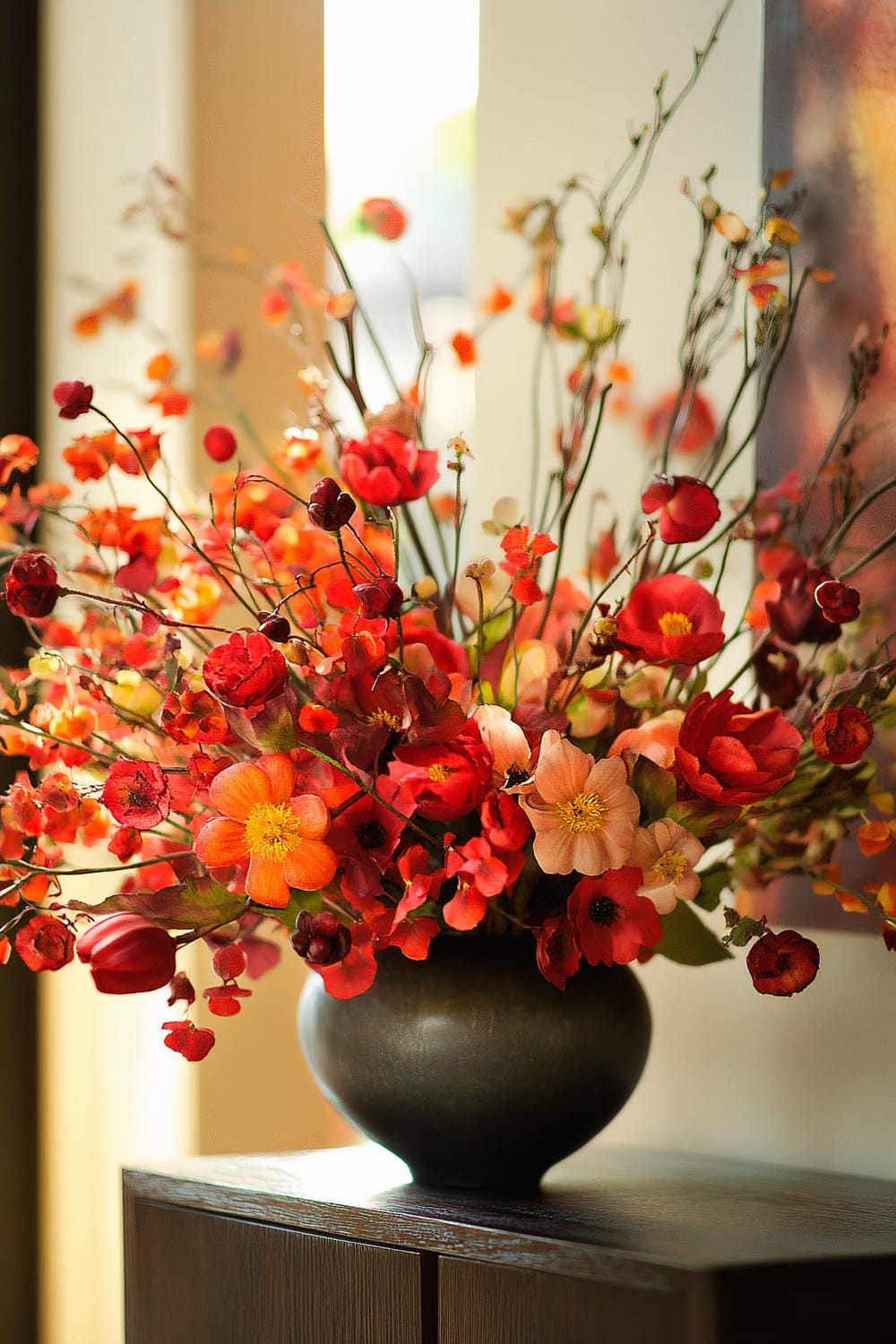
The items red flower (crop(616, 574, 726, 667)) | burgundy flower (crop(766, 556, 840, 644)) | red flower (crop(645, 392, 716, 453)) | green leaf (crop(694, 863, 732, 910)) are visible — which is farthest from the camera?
red flower (crop(645, 392, 716, 453))

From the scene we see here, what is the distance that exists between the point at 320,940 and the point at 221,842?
0.08m

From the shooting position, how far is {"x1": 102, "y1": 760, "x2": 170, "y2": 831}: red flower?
894mm

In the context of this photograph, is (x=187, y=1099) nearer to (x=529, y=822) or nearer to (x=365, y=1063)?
(x=365, y=1063)

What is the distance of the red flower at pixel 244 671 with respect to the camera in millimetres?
820

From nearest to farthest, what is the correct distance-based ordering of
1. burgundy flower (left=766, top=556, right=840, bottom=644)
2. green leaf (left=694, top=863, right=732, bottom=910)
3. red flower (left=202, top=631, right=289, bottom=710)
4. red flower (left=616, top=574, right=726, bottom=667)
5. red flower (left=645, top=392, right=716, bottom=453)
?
red flower (left=202, top=631, right=289, bottom=710)
red flower (left=616, top=574, right=726, bottom=667)
green leaf (left=694, top=863, right=732, bottom=910)
burgundy flower (left=766, top=556, right=840, bottom=644)
red flower (left=645, top=392, right=716, bottom=453)

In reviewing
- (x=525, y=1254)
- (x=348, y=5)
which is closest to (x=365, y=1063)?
(x=525, y=1254)

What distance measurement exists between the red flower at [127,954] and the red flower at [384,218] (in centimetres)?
53

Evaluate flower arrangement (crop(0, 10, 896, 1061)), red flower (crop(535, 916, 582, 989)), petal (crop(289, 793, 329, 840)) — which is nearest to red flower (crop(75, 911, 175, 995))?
flower arrangement (crop(0, 10, 896, 1061))

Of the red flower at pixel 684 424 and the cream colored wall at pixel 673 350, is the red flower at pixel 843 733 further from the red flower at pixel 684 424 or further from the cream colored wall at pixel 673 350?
the red flower at pixel 684 424

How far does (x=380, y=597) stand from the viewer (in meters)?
0.85

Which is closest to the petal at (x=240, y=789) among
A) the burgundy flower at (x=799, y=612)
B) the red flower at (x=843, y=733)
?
the red flower at (x=843, y=733)

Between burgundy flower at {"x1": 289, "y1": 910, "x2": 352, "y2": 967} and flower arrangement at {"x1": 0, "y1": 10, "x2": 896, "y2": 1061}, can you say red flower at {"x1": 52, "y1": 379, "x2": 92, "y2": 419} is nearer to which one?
flower arrangement at {"x1": 0, "y1": 10, "x2": 896, "y2": 1061}

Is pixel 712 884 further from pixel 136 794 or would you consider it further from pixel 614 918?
pixel 136 794

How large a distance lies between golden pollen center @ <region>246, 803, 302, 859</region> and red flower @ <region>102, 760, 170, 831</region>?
0.19 ft
